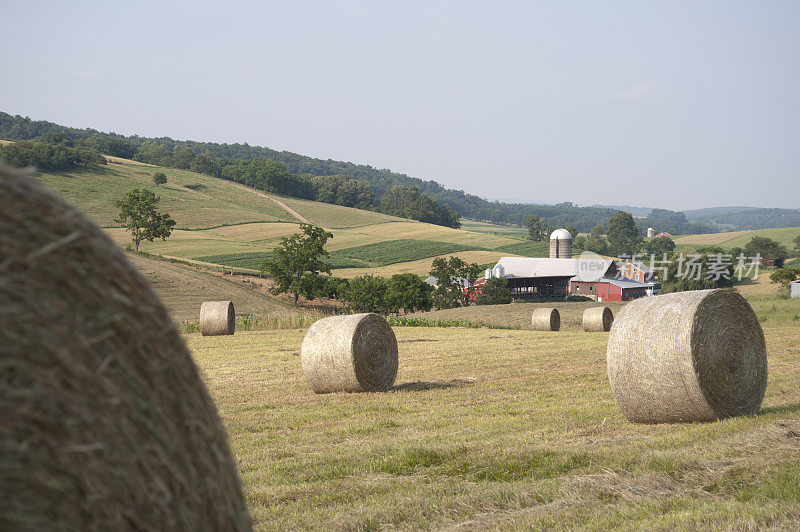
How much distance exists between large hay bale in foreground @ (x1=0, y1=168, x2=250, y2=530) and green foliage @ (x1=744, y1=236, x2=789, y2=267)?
126m

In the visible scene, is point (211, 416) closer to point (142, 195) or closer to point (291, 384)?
point (291, 384)

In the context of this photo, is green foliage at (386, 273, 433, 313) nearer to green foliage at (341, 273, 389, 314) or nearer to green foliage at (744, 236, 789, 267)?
green foliage at (341, 273, 389, 314)

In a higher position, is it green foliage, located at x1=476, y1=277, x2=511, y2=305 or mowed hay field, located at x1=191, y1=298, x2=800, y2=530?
mowed hay field, located at x1=191, y1=298, x2=800, y2=530

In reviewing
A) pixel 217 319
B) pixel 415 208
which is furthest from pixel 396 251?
pixel 217 319

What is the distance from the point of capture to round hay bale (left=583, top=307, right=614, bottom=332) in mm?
33562

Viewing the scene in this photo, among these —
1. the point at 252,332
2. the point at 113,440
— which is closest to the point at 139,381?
the point at 113,440

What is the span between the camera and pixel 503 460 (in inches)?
297

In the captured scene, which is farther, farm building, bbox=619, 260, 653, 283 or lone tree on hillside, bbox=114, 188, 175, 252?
farm building, bbox=619, 260, 653, 283

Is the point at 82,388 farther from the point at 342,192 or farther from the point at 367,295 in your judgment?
the point at 342,192

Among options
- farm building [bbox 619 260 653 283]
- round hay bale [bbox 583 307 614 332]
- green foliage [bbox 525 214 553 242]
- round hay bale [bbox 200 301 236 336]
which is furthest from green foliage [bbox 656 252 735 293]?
round hay bale [bbox 200 301 236 336]

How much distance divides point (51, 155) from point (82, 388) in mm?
106516

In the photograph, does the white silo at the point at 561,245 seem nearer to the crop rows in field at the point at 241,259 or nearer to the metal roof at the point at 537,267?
the metal roof at the point at 537,267

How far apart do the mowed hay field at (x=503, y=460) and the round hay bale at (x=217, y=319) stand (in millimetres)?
16448

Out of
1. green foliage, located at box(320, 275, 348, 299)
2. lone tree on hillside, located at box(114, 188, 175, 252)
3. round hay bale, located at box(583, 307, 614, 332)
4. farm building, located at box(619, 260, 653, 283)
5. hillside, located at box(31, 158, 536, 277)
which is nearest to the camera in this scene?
round hay bale, located at box(583, 307, 614, 332)
